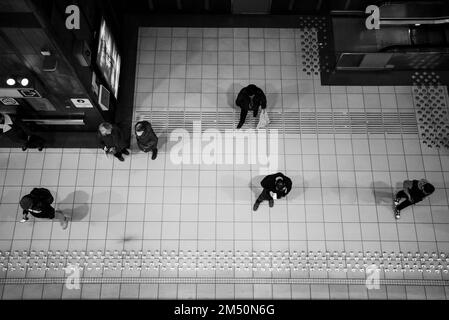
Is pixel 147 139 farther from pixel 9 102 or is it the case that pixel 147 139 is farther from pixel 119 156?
pixel 9 102

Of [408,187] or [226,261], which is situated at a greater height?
[408,187]

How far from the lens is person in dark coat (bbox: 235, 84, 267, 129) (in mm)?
7328

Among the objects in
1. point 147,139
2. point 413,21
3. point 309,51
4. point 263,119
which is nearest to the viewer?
point 147,139

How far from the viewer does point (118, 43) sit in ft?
27.1

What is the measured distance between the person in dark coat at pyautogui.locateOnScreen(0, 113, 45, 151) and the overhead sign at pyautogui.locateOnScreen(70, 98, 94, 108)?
129cm

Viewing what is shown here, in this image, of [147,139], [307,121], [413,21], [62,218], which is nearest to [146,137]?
[147,139]

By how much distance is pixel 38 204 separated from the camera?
6523 millimetres

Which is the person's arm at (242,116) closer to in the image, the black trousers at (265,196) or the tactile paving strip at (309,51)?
the black trousers at (265,196)

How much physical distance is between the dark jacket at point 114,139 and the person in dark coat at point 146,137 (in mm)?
310

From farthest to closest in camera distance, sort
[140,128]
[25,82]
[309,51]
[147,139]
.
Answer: [309,51]
[147,139]
[140,128]
[25,82]

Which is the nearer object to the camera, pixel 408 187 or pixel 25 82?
pixel 25 82

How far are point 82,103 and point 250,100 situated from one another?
3037 millimetres

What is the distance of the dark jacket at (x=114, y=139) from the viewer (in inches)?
270
